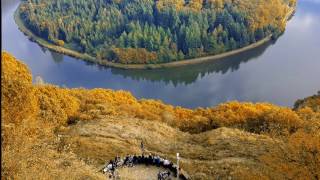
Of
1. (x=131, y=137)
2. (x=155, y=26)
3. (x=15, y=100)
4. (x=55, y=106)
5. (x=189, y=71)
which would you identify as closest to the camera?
(x=15, y=100)

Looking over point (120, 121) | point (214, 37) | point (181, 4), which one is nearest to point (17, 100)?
point (120, 121)

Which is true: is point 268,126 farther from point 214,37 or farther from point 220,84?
point 214,37

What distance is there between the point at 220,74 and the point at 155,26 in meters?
38.9

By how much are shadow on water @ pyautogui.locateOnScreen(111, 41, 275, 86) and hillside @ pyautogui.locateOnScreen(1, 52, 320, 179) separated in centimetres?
5344

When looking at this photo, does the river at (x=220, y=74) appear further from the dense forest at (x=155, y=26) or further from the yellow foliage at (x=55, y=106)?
the yellow foliage at (x=55, y=106)

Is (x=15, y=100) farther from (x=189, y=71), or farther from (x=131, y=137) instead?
(x=189, y=71)

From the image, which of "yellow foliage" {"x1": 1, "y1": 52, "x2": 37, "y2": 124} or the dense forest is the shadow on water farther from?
"yellow foliage" {"x1": 1, "y1": 52, "x2": 37, "y2": 124}

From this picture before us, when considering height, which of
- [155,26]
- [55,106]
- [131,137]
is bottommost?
[155,26]

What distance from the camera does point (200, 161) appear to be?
3434 cm

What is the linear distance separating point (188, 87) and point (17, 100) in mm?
70798

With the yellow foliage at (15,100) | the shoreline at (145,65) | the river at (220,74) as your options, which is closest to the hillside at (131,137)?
the yellow foliage at (15,100)

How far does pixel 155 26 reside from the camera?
461 ft

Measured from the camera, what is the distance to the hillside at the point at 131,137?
25000mm

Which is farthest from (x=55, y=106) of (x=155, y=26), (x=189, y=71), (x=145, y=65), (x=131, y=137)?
(x=155, y=26)
